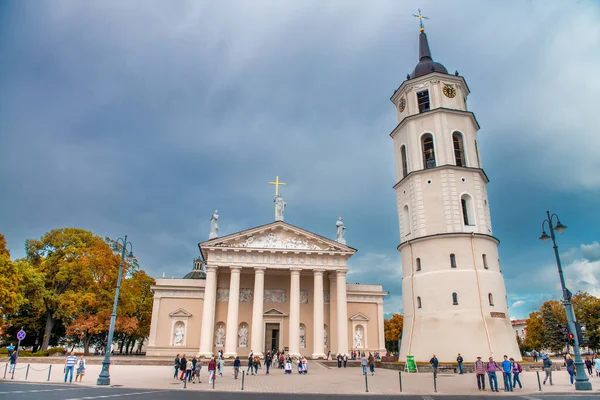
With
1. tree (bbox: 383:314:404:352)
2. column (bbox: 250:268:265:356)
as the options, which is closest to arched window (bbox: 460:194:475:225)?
column (bbox: 250:268:265:356)

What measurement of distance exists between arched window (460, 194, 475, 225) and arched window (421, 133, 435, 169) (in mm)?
3763

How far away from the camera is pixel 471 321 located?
28109 mm

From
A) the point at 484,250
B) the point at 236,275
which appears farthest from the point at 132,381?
the point at 484,250

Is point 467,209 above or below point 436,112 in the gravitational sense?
below

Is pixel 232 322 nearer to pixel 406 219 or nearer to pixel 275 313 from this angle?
pixel 275 313

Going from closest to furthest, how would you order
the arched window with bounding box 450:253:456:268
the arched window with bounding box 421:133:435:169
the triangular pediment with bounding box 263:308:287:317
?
the arched window with bounding box 450:253:456:268 → the arched window with bounding box 421:133:435:169 → the triangular pediment with bounding box 263:308:287:317

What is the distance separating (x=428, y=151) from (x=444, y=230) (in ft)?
24.4

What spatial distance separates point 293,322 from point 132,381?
1784 centimetres

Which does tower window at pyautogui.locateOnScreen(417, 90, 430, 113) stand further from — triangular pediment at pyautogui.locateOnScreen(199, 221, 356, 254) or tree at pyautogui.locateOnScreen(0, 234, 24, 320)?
tree at pyautogui.locateOnScreen(0, 234, 24, 320)

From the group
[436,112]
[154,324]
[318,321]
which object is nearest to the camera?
[436,112]

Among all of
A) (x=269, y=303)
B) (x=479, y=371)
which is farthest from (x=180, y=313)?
(x=479, y=371)

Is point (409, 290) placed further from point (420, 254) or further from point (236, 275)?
point (236, 275)

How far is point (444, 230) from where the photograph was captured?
102 ft

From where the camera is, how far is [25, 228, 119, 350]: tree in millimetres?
39344
